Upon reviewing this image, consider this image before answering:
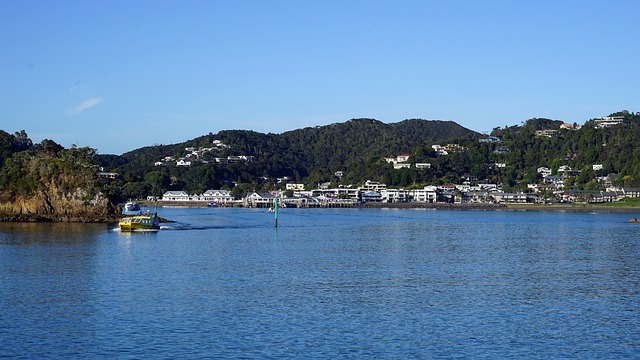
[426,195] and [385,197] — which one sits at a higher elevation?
[426,195]

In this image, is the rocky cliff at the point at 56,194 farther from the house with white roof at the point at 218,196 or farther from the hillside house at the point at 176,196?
the hillside house at the point at 176,196

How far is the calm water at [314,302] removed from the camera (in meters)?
19.7

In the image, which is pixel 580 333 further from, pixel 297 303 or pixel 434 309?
pixel 297 303

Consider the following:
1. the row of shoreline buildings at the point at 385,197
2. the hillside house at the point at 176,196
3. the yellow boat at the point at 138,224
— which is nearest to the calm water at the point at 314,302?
the yellow boat at the point at 138,224

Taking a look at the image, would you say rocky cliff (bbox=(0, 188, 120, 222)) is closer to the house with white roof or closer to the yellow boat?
the yellow boat

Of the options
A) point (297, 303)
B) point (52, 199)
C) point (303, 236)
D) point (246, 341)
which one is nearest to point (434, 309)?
point (297, 303)

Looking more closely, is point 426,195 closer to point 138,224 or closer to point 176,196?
point 176,196

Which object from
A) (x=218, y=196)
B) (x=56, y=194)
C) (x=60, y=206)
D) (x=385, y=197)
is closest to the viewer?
(x=60, y=206)

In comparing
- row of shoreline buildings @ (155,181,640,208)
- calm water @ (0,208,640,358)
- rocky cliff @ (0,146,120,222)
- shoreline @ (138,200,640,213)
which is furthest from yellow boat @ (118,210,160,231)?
row of shoreline buildings @ (155,181,640,208)

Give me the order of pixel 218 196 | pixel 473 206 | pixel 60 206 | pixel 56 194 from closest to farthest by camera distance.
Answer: pixel 60 206, pixel 56 194, pixel 473 206, pixel 218 196

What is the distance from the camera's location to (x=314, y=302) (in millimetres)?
25922

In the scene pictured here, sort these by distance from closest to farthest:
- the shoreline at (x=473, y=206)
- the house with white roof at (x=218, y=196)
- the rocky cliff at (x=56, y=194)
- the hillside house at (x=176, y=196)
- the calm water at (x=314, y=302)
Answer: the calm water at (x=314, y=302), the rocky cliff at (x=56, y=194), the shoreline at (x=473, y=206), the house with white roof at (x=218, y=196), the hillside house at (x=176, y=196)

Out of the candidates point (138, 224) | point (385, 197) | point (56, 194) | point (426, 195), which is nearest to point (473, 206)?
point (426, 195)

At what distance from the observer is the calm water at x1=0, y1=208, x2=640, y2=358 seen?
64.6 ft
